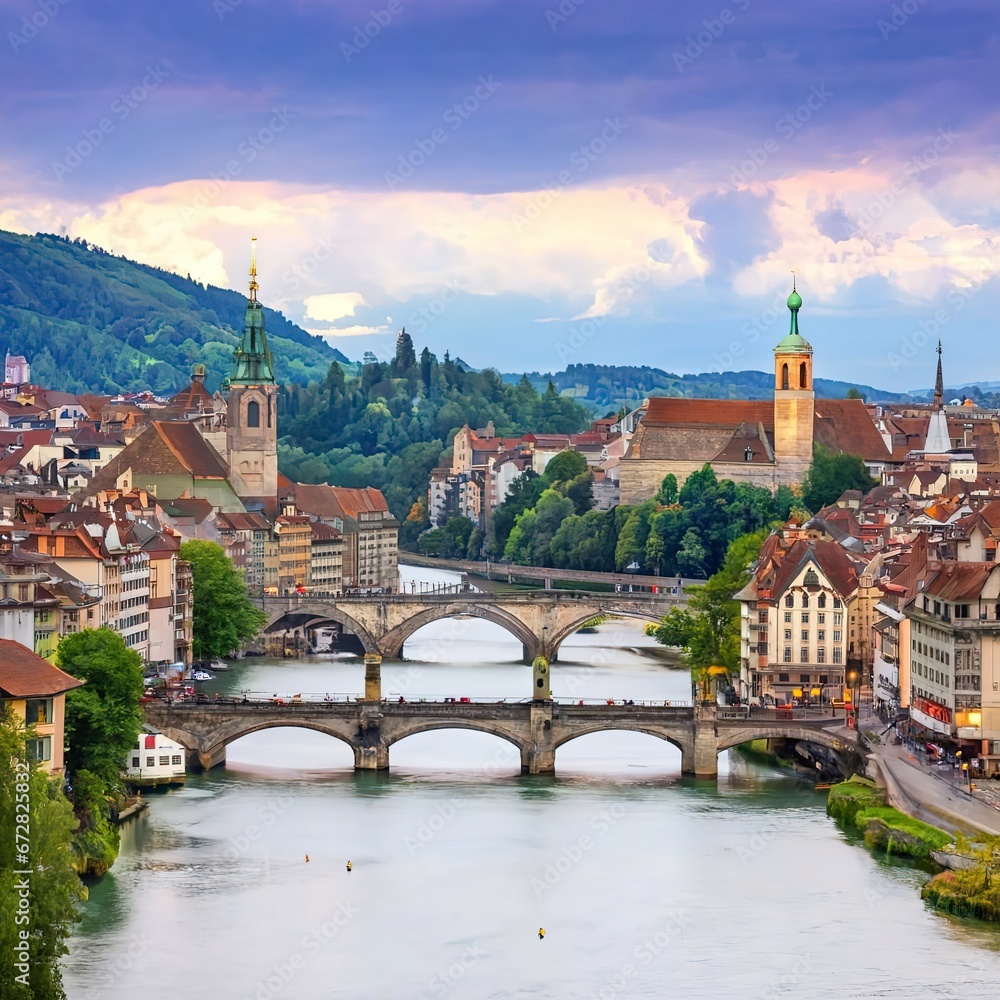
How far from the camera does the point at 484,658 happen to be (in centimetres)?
9800

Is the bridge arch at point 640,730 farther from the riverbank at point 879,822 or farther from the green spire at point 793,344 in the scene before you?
the green spire at point 793,344

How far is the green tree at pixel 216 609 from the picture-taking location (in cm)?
9262

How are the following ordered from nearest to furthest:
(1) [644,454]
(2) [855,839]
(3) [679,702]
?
(2) [855,839] < (3) [679,702] < (1) [644,454]

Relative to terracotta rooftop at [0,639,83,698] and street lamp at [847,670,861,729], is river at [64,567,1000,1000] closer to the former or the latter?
terracotta rooftop at [0,639,83,698]

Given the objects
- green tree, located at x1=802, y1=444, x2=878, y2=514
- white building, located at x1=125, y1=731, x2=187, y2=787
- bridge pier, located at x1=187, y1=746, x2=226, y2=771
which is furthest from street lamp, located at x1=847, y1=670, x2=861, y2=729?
green tree, located at x1=802, y1=444, x2=878, y2=514

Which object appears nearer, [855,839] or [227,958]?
[227,958]

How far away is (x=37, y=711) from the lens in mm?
53812

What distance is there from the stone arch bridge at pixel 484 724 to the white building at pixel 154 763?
1.65m

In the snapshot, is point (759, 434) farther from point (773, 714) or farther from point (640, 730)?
point (640, 730)

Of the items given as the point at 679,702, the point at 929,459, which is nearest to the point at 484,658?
the point at 679,702

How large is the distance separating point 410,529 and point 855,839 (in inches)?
4644

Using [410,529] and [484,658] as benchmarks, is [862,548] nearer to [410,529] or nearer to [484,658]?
[484,658]

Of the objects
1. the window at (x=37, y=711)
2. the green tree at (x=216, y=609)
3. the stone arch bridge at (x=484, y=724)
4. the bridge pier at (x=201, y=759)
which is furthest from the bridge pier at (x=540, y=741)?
the green tree at (x=216, y=609)

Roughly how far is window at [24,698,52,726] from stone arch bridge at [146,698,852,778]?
558 inches
